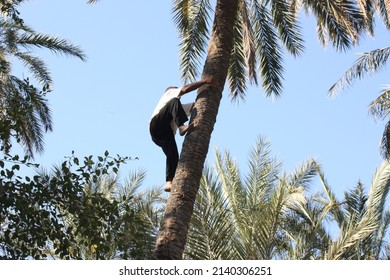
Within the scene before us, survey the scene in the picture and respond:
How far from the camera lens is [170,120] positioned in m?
8.96

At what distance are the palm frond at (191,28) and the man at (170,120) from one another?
5181 millimetres

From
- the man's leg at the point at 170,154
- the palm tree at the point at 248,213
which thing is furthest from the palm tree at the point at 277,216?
the man's leg at the point at 170,154

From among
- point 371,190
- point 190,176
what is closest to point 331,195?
point 371,190

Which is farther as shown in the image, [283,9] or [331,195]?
[331,195]

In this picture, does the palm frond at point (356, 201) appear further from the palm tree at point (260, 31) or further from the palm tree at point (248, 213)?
the palm tree at point (260, 31)

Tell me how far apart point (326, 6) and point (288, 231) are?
4.59m

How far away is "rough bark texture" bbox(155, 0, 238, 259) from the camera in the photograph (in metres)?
7.20

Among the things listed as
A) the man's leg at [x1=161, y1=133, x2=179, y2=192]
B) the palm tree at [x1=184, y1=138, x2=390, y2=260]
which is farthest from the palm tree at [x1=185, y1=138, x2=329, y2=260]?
the man's leg at [x1=161, y1=133, x2=179, y2=192]

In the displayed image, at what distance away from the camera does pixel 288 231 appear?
1554cm

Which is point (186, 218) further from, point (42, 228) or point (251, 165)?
point (251, 165)

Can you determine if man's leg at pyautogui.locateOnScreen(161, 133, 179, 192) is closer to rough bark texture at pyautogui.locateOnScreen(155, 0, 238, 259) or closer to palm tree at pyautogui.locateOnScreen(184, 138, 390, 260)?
rough bark texture at pyautogui.locateOnScreen(155, 0, 238, 259)

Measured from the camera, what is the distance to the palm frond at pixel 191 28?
1409cm

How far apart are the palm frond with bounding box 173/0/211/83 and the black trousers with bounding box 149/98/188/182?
5283 mm

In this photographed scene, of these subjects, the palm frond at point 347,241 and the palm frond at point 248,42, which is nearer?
the palm frond at point 347,241
